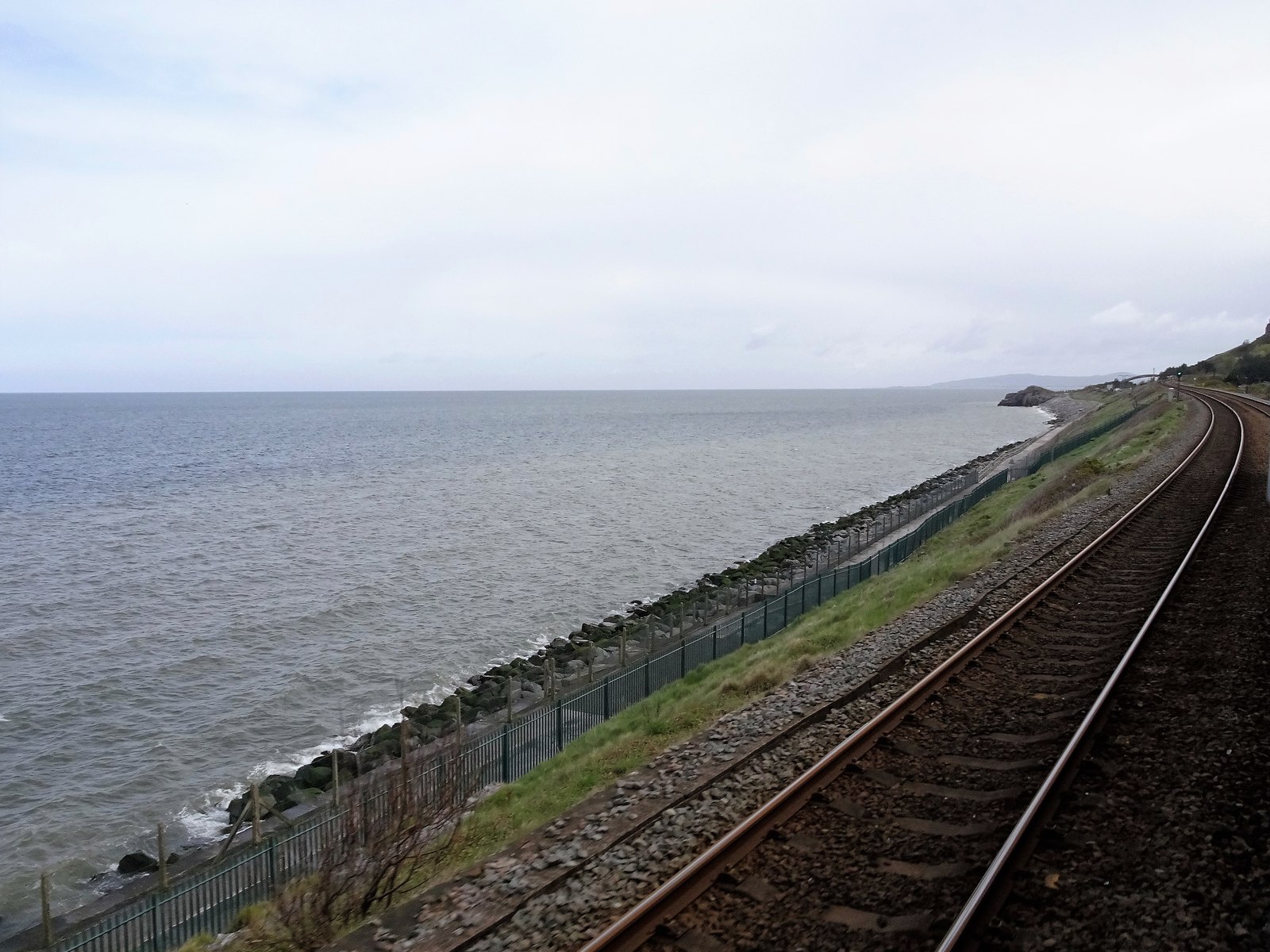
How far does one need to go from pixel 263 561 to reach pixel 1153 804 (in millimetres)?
44186

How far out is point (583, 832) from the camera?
361 inches

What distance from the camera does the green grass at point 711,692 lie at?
39.0 ft

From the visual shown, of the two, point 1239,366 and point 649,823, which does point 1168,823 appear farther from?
point 1239,366

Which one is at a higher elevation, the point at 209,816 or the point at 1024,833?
the point at 1024,833

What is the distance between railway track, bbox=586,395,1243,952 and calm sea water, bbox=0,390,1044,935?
15.5 metres

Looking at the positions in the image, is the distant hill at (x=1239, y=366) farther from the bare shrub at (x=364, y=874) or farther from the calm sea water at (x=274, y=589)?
the bare shrub at (x=364, y=874)

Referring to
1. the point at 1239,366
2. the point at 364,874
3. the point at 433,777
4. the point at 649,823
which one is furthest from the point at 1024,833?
the point at 1239,366

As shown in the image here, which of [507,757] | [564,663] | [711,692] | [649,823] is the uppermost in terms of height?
[649,823]

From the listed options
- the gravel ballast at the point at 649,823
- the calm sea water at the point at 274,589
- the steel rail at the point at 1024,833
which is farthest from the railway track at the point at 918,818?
the calm sea water at the point at 274,589

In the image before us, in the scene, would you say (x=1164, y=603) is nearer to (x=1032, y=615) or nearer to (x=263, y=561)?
(x=1032, y=615)

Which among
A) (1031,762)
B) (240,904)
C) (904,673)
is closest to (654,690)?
(904,673)

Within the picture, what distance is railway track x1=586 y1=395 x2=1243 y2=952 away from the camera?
6.54 meters

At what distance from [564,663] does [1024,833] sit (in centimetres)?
2157

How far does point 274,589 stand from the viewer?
129 feet
